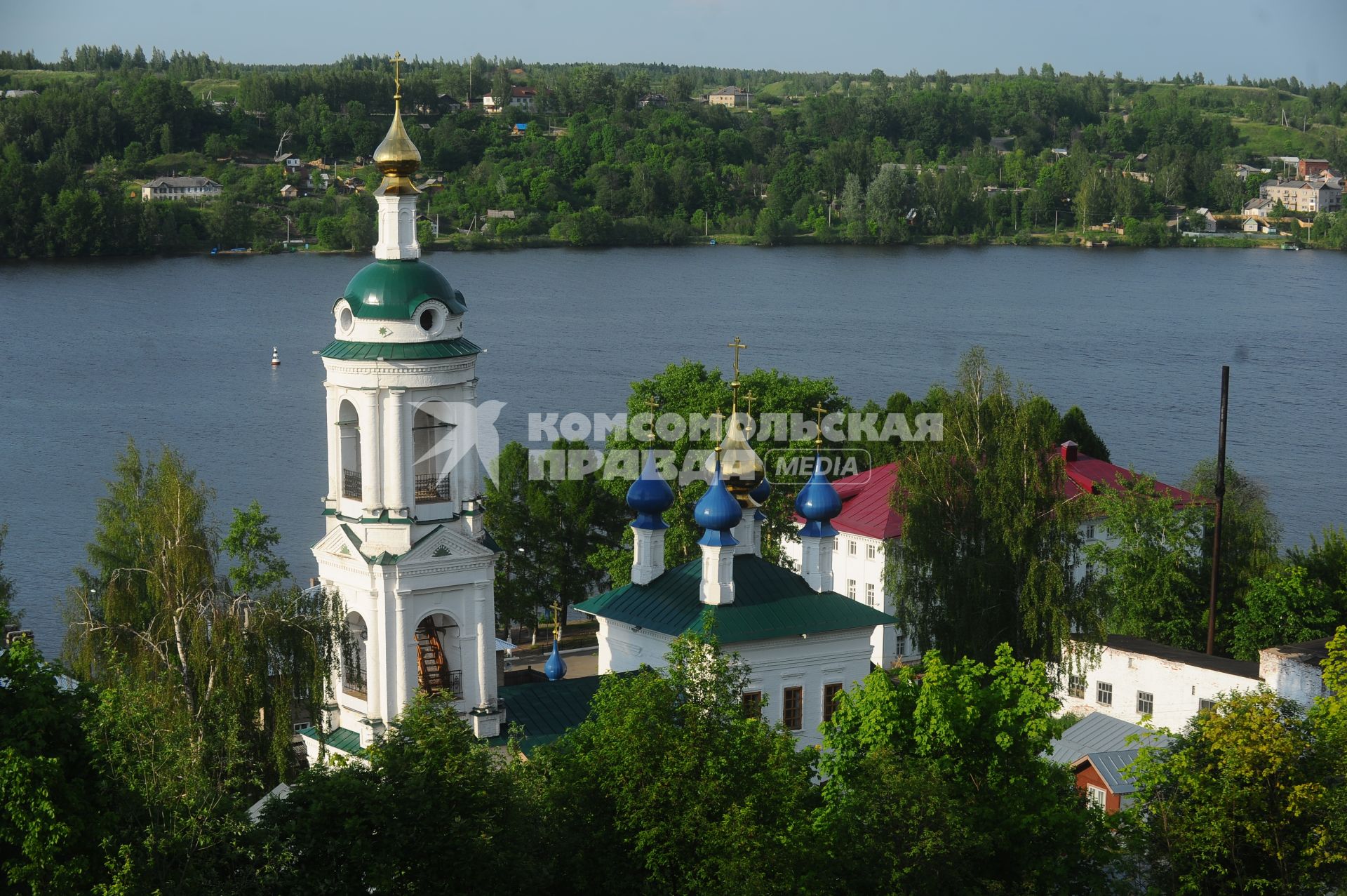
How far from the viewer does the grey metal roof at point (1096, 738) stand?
16.1 m

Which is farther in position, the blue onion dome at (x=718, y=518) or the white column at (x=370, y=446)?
the blue onion dome at (x=718, y=518)

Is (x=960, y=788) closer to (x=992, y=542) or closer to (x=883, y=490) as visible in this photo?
(x=992, y=542)

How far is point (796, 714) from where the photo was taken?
13.9 m

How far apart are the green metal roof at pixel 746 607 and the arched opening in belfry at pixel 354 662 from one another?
205 cm

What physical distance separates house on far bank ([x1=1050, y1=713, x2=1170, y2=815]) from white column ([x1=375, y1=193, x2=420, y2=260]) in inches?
251

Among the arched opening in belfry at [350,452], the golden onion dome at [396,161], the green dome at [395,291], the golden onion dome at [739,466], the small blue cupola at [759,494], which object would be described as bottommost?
the small blue cupola at [759,494]

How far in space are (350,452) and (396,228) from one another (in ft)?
5.31

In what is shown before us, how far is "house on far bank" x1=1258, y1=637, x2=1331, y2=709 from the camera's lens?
632 inches

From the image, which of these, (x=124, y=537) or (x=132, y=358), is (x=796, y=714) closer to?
(x=124, y=537)

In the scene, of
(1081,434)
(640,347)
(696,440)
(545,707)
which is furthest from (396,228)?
(640,347)

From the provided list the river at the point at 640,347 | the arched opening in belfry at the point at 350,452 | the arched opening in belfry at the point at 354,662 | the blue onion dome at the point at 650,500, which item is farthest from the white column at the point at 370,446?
the river at the point at 640,347

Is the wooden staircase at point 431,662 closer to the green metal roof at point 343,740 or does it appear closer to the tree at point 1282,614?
the green metal roof at point 343,740

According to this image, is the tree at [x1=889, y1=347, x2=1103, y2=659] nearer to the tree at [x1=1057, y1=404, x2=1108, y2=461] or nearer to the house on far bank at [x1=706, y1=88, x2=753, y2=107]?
the tree at [x1=1057, y1=404, x2=1108, y2=461]

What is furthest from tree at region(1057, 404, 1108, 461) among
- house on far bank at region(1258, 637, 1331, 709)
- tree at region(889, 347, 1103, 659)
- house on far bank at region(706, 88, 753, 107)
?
house on far bank at region(706, 88, 753, 107)
